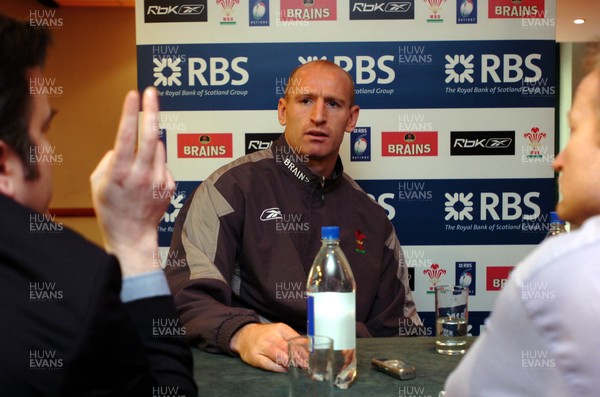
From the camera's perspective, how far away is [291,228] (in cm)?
220

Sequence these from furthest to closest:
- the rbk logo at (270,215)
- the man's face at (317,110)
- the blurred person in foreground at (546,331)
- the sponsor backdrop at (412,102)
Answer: the sponsor backdrop at (412,102)
the man's face at (317,110)
the rbk logo at (270,215)
the blurred person in foreground at (546,331)

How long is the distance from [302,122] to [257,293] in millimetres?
682

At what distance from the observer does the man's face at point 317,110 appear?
2367mm

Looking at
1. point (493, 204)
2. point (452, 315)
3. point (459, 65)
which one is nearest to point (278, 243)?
point (452, 315)

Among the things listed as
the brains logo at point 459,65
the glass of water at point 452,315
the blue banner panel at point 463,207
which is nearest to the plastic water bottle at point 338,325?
the glass of water at point 452,315

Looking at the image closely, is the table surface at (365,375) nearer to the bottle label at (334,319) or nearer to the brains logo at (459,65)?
the bottle label at (334,319)

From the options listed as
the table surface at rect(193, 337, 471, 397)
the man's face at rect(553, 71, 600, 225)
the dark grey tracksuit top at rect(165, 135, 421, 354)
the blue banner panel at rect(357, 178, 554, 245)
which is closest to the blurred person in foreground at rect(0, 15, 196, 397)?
the table surface at rect(193, 337, 471, 397)

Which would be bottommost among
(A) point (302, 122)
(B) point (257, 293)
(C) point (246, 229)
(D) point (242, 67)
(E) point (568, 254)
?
(B) point (257, 293)

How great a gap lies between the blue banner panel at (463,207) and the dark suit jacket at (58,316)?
2.28 m

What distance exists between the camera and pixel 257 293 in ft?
6.89

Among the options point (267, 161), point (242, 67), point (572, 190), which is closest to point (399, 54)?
point (242, 67)

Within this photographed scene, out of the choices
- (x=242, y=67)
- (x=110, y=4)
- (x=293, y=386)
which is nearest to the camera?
(x=293, y=386)

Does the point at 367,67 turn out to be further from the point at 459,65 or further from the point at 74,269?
the point at 74,269

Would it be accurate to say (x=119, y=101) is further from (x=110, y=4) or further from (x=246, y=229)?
(x=246, y=229)
